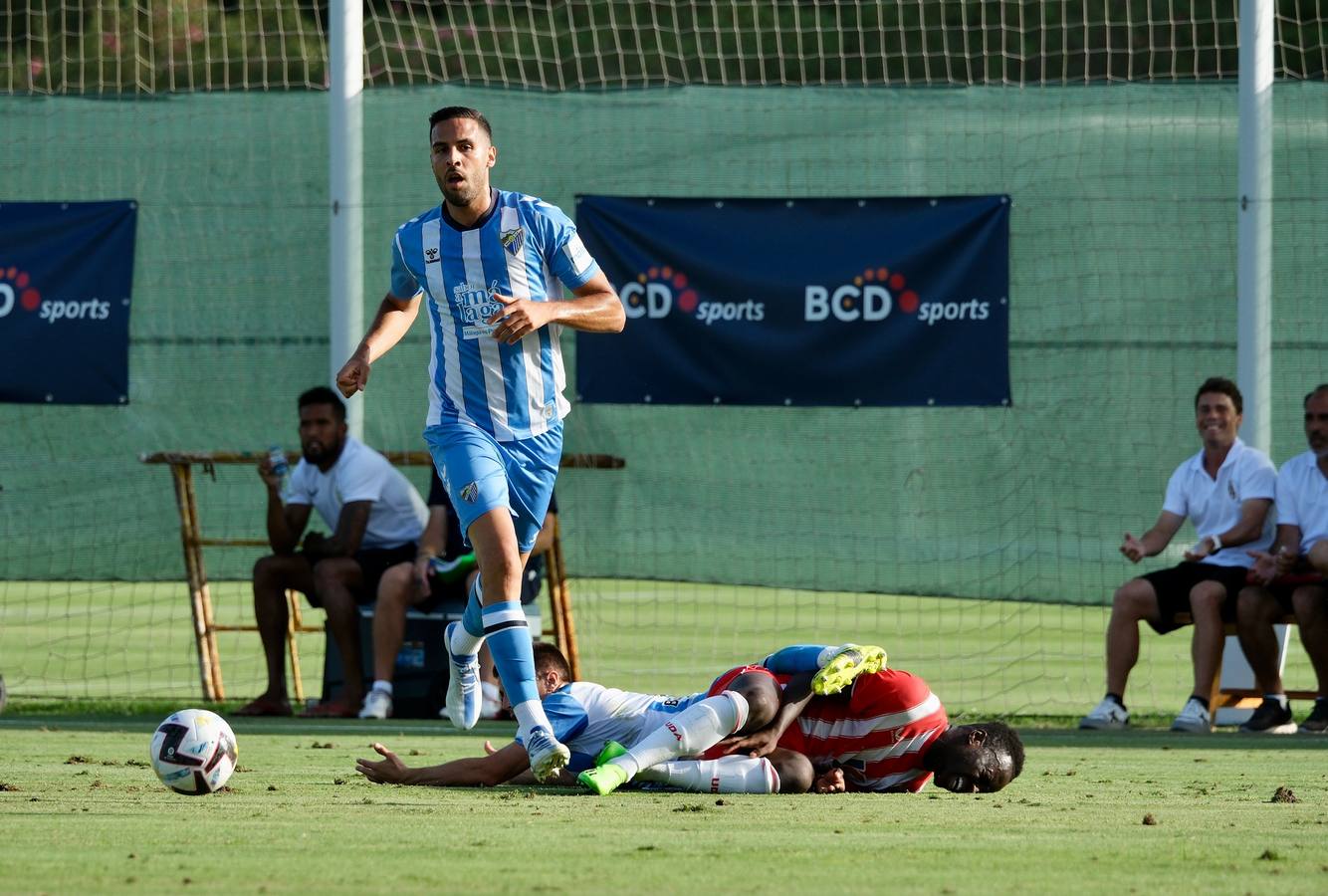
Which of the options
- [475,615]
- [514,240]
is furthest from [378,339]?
[475,615]

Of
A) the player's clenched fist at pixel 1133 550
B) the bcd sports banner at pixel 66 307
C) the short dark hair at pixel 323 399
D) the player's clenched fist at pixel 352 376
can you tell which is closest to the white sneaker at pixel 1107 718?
the player's clenched fist at pixel 1133 550

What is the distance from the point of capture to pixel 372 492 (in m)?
10.1

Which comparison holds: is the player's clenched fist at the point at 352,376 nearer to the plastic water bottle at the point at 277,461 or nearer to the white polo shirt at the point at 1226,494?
the plastic water bottle at the point at 277,461

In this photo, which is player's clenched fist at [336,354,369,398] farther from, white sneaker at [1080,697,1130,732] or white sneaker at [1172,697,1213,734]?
white sneaker at [1172,697,1213,734]

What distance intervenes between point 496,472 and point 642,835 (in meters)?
1.77

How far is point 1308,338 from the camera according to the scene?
1073cm

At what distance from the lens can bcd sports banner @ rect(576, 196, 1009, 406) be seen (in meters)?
10.6

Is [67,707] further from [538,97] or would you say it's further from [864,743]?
A: [864,743]

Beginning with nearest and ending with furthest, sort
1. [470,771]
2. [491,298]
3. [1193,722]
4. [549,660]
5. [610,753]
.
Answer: [610,753], [470,771], [491,298], [549,660], [1193,722]

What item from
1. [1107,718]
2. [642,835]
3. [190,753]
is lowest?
[1107,718]

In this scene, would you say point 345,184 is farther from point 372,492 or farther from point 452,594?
point 452,594

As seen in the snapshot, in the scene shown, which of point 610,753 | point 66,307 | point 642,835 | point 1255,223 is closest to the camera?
point 642,835

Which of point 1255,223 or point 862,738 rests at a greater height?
point 1255,223

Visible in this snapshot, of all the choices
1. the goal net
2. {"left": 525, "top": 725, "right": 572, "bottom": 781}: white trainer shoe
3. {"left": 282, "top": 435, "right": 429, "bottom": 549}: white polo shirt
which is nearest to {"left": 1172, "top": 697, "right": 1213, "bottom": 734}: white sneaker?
the goal net
